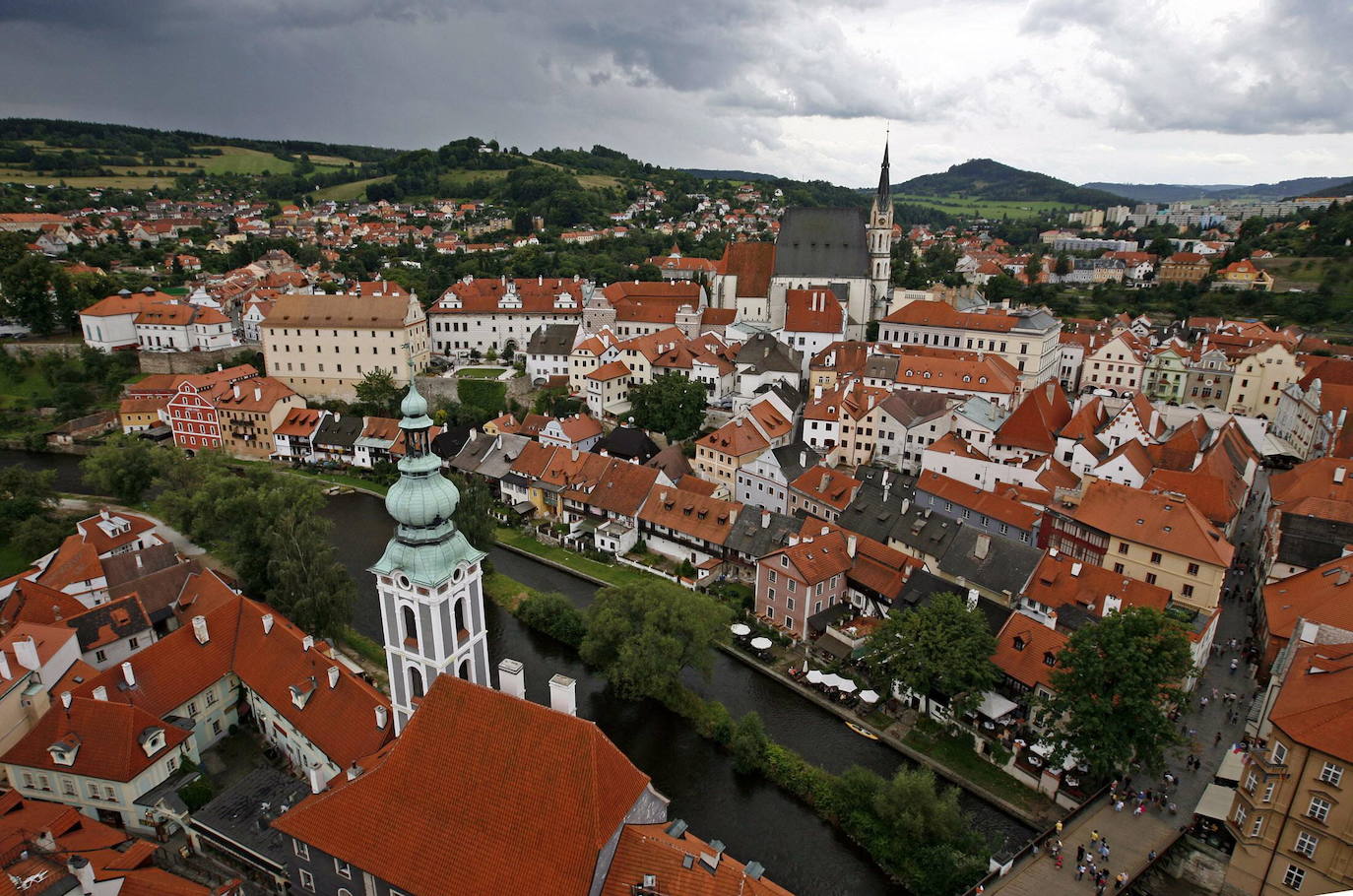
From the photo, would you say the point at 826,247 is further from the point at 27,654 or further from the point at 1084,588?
the point at 27,654

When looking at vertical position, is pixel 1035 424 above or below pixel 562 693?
below

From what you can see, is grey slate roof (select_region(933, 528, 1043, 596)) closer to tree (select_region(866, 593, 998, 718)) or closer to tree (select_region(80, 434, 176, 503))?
tree (select_region(866, 593, 998, 718))

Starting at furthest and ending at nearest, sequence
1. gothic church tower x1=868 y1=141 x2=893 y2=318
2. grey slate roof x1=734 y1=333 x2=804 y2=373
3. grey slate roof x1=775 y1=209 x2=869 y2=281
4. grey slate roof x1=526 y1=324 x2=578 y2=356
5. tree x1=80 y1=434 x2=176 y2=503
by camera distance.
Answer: gothic church tower x1=868 y1=141 x2=893 y2=318, grey slate roof x1=775 y1=209 x2=869 y2=281, grey slate roof x1=526 y1=324 x2=578 y2=356, grey slate roof x1=734 y1=333 x2=804 y2=373, tree x1=80 y1=434 x2=176 y2=503

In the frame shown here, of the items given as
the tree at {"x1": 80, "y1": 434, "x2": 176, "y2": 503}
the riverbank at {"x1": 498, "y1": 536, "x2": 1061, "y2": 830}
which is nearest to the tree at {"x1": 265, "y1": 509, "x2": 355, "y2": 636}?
the riverbank at {"x1": 498, "y1": 536, "x2": 1061, "y2": 830}

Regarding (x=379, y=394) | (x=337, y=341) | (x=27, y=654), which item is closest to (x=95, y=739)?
(x=27, y=654)

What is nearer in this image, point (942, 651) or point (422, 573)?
point (422, 573)

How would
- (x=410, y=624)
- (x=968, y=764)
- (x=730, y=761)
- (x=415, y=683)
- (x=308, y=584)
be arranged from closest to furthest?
1. (x=410, y=624)
2. (x=415, y=683)
3. (x=968, y=764)
4. (x=730, y=761)
5. (x=308, y=584)
